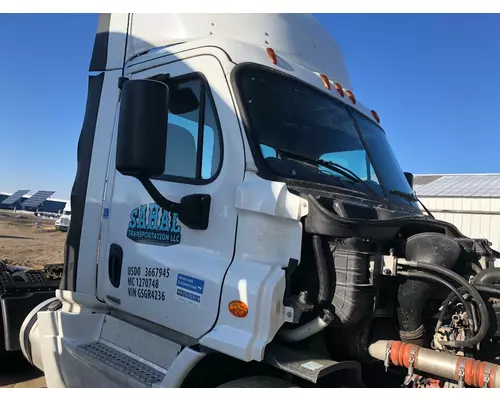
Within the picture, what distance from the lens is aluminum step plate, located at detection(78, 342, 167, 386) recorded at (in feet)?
9.98

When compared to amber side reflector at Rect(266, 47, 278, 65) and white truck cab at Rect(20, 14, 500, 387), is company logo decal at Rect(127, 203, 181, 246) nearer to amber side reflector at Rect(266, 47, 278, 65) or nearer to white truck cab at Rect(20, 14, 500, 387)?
white truck cab at Rect(20, 14, 500, 387)

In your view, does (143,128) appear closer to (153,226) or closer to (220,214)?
(220,214)

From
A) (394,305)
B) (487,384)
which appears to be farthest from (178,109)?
(487,384)

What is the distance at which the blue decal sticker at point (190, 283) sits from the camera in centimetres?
291

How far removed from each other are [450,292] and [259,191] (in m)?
1.23

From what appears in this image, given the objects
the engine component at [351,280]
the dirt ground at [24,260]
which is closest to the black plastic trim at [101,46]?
the engine component at [351,280]

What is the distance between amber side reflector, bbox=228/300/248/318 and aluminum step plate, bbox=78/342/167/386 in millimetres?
710

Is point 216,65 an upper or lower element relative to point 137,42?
lower

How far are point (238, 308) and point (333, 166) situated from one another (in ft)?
3.96

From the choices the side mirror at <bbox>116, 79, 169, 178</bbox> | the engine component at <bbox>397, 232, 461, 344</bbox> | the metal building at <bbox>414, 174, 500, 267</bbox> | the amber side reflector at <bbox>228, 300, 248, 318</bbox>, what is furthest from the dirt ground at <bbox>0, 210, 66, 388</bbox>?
the metal building at <bbox>414, 174, 500, 267</bbox>

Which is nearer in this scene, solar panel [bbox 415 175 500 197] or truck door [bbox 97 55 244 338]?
truck door [bbox 97 55 244 338]

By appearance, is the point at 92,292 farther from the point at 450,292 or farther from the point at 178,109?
the point at 450,292

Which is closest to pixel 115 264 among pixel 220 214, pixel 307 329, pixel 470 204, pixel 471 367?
pixel 220 214

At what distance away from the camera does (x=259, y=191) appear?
2.80 metres
